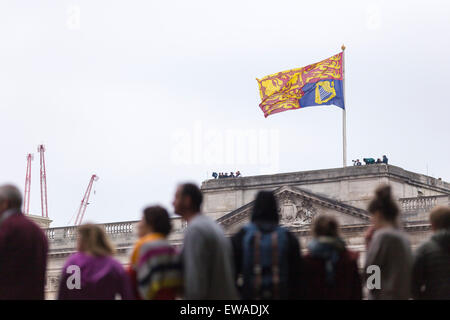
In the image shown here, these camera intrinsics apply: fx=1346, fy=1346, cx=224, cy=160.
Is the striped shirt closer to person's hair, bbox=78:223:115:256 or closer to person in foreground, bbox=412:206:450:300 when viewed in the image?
person's hair, bbox=78:223:115:256

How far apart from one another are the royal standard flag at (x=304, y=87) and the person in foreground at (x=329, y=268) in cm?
5054

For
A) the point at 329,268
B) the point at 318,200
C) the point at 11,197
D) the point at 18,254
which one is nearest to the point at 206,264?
the point at 329,268

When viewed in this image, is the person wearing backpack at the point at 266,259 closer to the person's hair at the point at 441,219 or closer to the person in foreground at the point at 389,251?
the person in foreground at the point at 389,251

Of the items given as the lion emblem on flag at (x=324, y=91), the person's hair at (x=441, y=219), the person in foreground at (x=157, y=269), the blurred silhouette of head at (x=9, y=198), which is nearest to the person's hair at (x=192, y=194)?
the person in foreground at (x=157, y=269)

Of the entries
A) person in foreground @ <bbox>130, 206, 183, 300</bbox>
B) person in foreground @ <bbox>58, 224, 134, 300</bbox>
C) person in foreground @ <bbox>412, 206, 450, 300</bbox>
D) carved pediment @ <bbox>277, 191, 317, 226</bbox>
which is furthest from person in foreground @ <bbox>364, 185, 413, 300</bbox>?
carved pediment @ <bbox>277, 191, 317, 226</bbox>

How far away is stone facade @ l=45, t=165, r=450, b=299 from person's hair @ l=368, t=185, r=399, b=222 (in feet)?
159

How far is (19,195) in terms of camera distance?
1770 centimetres

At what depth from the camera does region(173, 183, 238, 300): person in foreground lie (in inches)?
655

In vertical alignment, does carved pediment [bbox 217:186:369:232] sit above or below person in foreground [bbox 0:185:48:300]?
above

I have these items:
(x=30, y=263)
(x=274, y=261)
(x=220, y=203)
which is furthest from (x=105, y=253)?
(x=220, y=203)

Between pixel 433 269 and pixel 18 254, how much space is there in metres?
5.71

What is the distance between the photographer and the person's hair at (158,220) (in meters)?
17.7

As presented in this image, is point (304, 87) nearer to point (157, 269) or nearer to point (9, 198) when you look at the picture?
point (9, 198)
